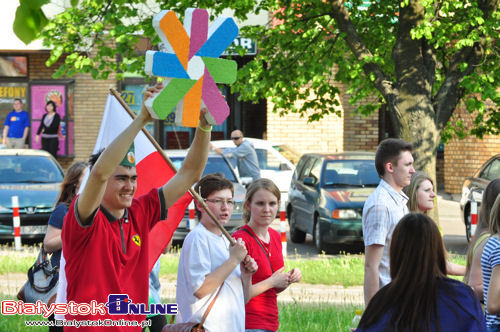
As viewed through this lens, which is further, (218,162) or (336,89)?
(218,162)

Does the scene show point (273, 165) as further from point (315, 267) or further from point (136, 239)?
point (136, 239)

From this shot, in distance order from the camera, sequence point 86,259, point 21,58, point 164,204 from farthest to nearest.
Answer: point 21,58 < point 164,204 < point 86,259

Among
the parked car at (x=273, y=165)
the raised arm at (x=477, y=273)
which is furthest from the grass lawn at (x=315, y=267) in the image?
the parked car at (x=273, y=165)

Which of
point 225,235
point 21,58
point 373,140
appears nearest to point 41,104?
point 21,58

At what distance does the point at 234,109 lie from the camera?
2642 cm

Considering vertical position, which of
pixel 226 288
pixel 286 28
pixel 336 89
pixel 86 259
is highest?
pixel 286 28

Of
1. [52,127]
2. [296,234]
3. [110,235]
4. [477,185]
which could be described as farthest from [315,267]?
[52,127]

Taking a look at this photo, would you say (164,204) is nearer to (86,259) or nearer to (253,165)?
(86,259)

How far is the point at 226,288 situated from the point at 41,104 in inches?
859

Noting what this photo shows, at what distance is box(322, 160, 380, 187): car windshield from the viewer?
14.5 metres

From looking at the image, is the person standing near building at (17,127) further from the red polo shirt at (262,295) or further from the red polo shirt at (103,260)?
the red polo shirt at (103,260)

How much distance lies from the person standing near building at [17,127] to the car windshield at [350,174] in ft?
35.0

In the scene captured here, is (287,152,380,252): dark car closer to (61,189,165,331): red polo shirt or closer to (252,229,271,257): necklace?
(252,229,271,257): necklace

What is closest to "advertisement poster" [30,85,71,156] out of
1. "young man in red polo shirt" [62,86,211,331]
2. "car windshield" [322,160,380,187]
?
"car windshield" [322,160,380,187]
